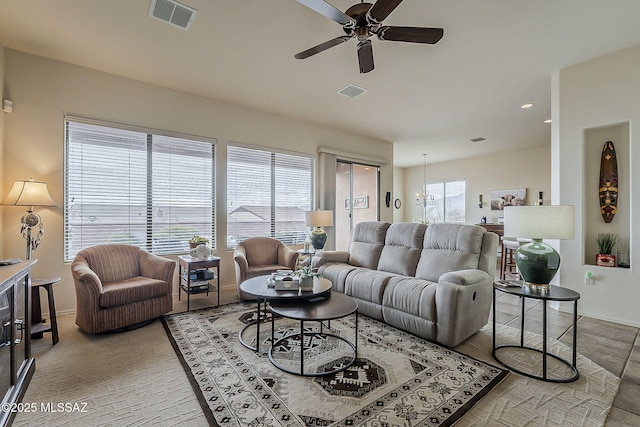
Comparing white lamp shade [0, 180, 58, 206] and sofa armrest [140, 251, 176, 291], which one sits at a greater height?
white lamp shade [0, 180, 58, 206]

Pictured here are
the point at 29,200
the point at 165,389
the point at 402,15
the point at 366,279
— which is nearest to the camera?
the point at 165,389

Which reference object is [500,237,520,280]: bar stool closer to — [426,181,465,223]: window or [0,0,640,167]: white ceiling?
[0,0,640,167]: white ceiling

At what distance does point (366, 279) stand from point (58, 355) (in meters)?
2.82

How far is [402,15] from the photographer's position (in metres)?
2.57

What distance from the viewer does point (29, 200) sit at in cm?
282

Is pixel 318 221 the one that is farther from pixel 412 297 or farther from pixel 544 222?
pixel 544 222

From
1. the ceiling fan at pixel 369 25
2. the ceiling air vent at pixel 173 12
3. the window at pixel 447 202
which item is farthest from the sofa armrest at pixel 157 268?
the window at pixel 447 202

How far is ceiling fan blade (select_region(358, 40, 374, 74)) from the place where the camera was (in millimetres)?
2396

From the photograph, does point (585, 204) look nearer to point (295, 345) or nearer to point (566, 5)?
point (566, 5)

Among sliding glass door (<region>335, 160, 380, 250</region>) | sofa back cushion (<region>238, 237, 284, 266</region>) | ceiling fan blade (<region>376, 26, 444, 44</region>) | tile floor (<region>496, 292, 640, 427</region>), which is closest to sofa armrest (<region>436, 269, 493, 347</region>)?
tile floor (<region>496, 292, 640, 427</region>)

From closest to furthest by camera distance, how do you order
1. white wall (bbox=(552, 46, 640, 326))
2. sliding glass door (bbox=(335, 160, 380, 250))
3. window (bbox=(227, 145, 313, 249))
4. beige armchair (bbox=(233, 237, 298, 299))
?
white wall (bbox=(552, 46, 640, 326)), beige armchair (bbox=(233, 237, 298, 299)), window (bbox=(227, 145, 313, 249)), sliding glass door (bbox=(335, 160, 380, 250))

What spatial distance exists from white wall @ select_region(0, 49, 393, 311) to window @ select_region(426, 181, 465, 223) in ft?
24.4

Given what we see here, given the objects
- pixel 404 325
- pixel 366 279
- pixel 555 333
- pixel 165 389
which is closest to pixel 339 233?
pixel 366 279

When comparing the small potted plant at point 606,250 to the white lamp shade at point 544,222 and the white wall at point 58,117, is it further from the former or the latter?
the white wall at point 58,117
